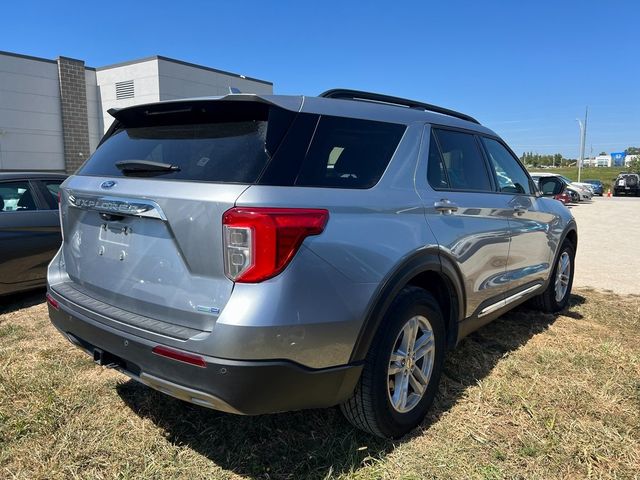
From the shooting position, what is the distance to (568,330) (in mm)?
4793

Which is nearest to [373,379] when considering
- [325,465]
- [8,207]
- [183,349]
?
[325,465]

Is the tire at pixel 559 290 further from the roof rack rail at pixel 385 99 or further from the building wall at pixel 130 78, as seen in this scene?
the building wall at pixel 130 78

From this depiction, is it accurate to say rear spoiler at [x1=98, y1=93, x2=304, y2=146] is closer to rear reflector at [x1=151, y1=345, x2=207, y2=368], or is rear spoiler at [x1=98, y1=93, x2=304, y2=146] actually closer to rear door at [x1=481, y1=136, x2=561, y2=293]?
rear reflector at [x1=151, y1=345, x2=207, y2=368]

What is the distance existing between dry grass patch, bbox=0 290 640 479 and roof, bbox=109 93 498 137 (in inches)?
70.7

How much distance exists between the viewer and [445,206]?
304cm

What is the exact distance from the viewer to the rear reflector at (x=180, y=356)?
2094 mm

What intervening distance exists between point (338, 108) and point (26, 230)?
422 centimetres

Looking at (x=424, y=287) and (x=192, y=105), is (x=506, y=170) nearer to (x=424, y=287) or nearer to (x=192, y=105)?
(x=424, y=287)

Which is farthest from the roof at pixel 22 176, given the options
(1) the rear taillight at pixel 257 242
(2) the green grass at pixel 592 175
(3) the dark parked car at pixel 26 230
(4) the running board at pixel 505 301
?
(2) the green grass at pixel 592 175

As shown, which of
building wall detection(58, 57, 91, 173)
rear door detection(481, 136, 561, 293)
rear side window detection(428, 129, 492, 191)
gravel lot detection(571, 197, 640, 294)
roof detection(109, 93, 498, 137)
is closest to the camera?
roof detection(109, 93, 498, 137)

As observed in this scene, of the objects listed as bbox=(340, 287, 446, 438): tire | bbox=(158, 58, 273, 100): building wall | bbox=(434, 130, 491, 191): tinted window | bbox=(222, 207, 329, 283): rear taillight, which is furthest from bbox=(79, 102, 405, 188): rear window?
bbox=(158, 58, 273, 100): building wall

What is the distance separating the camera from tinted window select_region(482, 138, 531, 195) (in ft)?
13.3

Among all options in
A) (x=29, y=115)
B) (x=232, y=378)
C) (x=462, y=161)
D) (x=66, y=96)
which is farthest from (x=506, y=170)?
(x=66, y=96)

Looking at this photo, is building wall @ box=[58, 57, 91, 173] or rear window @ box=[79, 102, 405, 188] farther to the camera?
building wall @ box=[58, 57, 91, 173]
